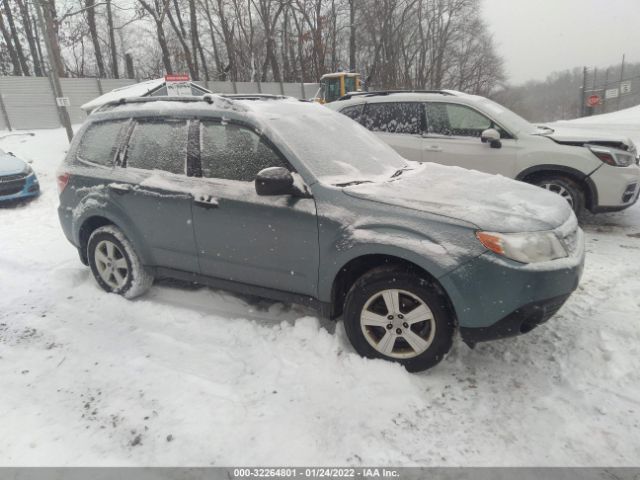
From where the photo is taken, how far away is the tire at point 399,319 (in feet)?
9.14

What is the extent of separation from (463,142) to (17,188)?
797 cm

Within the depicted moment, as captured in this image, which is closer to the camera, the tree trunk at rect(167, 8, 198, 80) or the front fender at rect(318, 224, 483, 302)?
the front fender at rect(318, 224, 483, 302)

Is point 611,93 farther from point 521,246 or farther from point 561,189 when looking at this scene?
point 521,246

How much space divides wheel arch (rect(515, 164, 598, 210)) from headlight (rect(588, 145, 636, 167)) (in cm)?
28

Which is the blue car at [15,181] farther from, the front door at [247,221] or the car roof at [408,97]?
the front door at [247,221]

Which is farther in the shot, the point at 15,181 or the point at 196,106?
the point at 15,181

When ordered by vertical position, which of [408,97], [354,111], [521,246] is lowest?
[521,246]

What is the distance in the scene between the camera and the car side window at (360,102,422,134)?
6.45 m

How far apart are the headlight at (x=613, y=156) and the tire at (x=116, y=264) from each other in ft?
17.7

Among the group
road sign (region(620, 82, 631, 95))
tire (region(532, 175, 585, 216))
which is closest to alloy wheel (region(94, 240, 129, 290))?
tire (region(532, 175, 585, 216))

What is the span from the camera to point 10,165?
8.63 m

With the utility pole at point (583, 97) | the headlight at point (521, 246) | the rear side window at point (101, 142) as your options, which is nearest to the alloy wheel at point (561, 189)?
the headlight at point (521, 246)

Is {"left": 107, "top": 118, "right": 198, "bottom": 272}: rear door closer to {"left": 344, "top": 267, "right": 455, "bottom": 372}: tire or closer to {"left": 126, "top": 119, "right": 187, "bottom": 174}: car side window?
{"left": 126, "top": 119, "right": 187, "bottom": 174}: car side window

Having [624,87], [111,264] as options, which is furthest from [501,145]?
[624,87]
